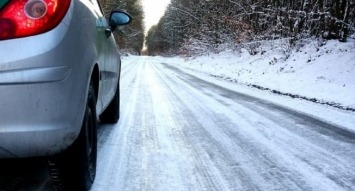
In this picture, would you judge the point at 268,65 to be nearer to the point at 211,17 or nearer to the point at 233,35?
the point at 233,35

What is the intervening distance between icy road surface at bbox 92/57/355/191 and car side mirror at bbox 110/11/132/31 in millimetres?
1192

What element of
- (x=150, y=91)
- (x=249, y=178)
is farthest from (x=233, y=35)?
(x=249, y=178)

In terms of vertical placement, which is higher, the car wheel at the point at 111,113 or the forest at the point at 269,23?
the forest at the point at 269,23

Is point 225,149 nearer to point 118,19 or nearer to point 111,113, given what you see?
point 111,113

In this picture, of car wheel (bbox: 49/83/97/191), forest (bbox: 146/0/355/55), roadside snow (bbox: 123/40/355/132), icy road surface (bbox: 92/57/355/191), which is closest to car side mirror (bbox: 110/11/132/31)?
icy road surface (bbox: 92/57/355/191)

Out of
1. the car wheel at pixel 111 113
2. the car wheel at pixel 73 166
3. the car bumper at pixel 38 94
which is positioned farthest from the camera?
the car wheel at pixel 111 113

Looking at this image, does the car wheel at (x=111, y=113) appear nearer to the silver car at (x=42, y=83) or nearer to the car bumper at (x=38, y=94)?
the silver car at (x=42, y=83)

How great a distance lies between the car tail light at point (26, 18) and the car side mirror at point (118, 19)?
2.49m

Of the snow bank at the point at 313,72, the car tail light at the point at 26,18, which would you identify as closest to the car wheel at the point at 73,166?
the car tail light at the point at 26,18

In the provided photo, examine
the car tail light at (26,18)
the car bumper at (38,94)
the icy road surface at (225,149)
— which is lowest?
the icy road surface at (225,149)

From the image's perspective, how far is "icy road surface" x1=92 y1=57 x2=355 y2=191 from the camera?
3.16 meters

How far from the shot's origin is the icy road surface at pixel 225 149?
124 inches

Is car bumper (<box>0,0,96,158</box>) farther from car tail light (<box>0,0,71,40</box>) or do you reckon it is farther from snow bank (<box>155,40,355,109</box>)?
snow bank (<box>155,40,355,109</box>)

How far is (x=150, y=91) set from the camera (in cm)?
962
